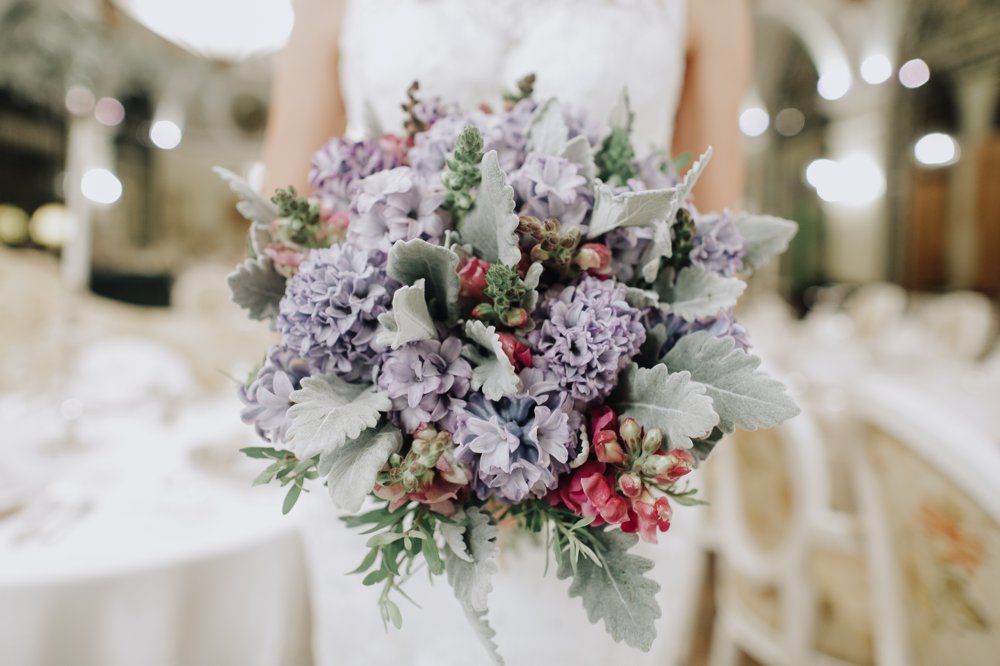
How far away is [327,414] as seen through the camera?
1.97ft

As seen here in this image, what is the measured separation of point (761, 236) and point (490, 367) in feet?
1.36

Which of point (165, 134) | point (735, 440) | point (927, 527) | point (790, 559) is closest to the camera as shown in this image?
point (927, 527)

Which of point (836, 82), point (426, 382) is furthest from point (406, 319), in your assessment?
point (836, 82)

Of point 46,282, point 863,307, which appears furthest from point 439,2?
point 863,307

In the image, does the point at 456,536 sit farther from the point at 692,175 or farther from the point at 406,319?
the point at 692,175

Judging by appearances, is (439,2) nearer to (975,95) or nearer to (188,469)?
(188,469)

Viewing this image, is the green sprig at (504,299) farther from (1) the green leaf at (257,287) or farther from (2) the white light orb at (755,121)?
(2) the white light orb at (755,121)

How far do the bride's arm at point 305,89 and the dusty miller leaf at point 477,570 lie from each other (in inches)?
35.9

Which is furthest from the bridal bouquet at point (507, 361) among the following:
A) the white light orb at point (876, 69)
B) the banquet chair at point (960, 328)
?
the white light orb at point (876, 69)

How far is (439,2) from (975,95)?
8.39 m

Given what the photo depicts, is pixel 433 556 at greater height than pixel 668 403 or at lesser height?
lesser

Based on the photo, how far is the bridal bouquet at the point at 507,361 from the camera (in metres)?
0.61

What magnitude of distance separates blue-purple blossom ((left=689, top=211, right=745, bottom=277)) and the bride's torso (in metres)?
0.52

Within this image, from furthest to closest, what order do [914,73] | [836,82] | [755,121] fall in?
1. [755,121]
2. [836,82]
3. [914,73]
